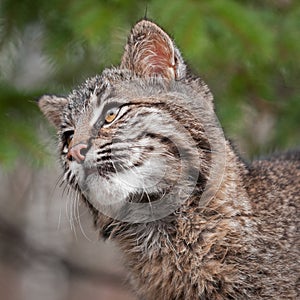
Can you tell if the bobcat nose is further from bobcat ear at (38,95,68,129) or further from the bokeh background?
bobcat ear at (38,95,68,129)

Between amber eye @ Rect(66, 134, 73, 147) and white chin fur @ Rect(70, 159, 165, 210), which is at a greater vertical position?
amber eye @ Rect(66, 134, 73, 147)

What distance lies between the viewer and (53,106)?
13.9 feet

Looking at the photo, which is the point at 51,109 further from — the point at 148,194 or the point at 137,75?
the point at 148,194

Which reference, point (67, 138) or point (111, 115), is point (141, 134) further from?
point (67, 138)

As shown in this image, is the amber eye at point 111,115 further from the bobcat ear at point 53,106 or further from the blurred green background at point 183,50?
the blurred green background at point 183,50

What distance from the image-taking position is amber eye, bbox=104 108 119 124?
3656 millimetres

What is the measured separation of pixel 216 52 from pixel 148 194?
177cm

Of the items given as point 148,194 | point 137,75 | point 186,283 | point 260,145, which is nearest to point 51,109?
point 137,75

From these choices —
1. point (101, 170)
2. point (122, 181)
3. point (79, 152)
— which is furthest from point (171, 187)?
point (79, 152)

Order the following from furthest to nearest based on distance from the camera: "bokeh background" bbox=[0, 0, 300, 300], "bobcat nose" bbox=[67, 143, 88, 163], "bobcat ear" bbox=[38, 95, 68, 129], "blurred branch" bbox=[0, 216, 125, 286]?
"blurred branch" bbox=[0, 216, 125, 286] < "bokeh background" bbox=[0, 0, 300, 300] < "bobcat ear" bbox=[38, 95, 68, 129] < "bobcat nose" bbox=[67, 143, 88, 163]

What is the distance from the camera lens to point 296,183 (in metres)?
4.12

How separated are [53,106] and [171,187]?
0.91 metres

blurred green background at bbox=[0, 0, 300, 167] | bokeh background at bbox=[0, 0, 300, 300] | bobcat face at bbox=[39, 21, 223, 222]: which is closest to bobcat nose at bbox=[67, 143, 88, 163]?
bobcat face at bbox=[39, 21, 223, 222]

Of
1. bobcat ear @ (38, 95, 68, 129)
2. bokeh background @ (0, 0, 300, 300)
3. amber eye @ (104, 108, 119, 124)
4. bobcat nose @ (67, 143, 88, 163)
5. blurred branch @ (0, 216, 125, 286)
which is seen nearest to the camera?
bobcat nose @ (67, 143, 88, 163)
